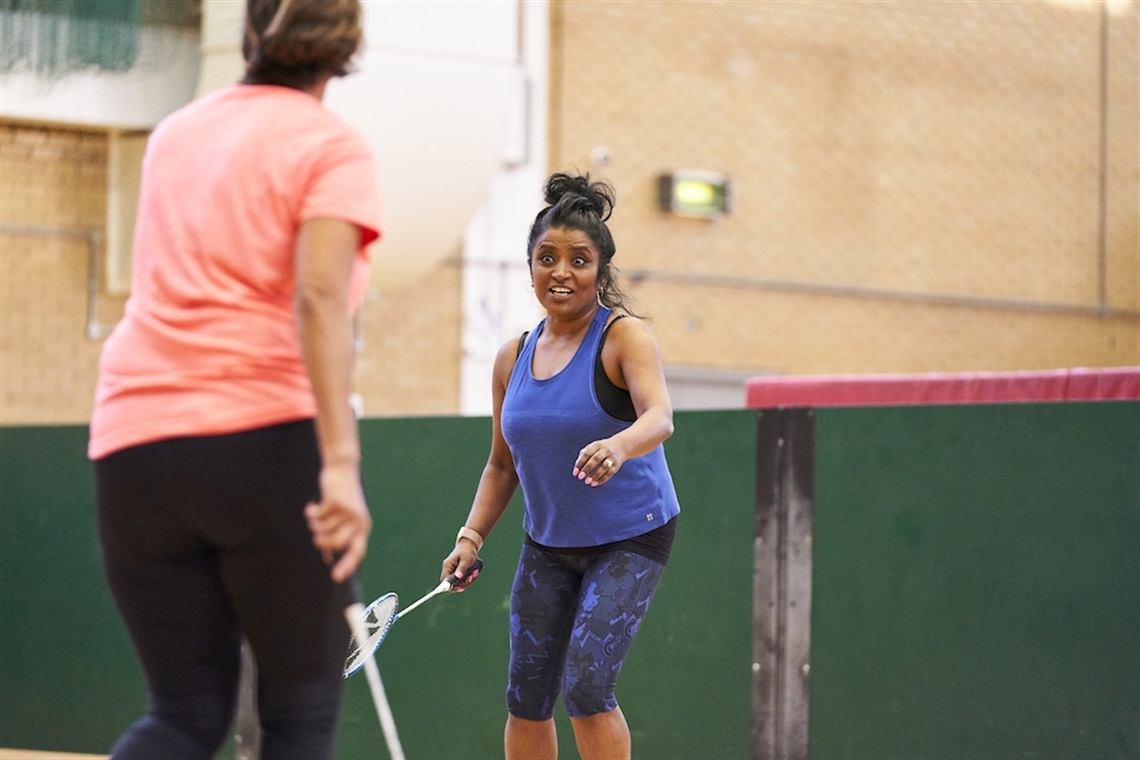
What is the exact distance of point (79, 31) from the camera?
10688mm

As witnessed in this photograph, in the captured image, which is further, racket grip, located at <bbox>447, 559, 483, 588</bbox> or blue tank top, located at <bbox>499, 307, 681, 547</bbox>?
racket grip, located at <bbox>447, 559, 483, 588</bbox>

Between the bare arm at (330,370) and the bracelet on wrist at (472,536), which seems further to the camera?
the bracelet on wrist at (472,536)

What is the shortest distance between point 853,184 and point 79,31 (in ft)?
24.6

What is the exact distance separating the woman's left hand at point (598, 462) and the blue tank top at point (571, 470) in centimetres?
39

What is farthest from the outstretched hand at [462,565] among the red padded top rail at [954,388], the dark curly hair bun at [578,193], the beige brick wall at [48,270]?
the beige brick wall at [48,270]

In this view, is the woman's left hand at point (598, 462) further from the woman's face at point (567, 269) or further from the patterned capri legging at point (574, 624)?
the woman's face at point (567, 269)

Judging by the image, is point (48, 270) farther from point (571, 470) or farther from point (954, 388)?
point (571, 470)

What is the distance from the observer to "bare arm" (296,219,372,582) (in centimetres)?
204

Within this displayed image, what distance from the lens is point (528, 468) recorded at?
372cm

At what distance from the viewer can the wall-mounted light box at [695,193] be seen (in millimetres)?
13867

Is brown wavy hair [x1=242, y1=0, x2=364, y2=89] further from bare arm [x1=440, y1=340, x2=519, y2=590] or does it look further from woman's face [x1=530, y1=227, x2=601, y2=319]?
bare arm [x1=440, y1=340, x2=519, y2=590]

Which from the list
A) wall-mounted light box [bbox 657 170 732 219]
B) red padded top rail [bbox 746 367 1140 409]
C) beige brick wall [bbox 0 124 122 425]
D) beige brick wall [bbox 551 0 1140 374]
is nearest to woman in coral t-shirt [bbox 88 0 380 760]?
red padded top rail [bbox 746 367 1140 409]

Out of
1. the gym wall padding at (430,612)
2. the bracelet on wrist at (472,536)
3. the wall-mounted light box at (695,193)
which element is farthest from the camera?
the wall-mounted light box at (695,193)

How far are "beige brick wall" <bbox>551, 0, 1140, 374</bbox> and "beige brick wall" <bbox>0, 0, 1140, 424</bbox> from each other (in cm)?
2
